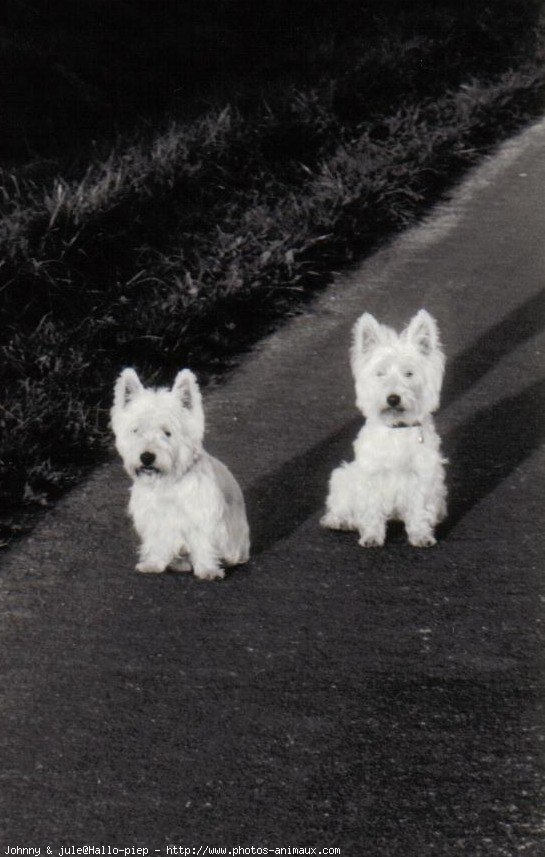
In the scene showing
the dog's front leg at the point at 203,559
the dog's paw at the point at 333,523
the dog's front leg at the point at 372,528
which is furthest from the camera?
the dog's paw at the point at 333,523

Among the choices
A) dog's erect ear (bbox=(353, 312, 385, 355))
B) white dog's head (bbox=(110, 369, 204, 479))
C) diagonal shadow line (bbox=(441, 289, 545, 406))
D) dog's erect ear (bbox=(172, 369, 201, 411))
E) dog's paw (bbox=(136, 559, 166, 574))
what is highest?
dog's erect ear (bbox=(353, 312, 385, 355))

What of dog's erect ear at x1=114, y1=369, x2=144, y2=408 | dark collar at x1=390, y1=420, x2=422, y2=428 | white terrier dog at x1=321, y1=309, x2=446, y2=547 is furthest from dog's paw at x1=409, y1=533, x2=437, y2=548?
dog's erect ear at x1=114, y1=369, x2=144, y2=408

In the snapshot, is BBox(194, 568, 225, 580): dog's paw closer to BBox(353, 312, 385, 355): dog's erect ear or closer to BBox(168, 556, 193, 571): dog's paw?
BBox(168, 556, 193, 571): dog's paw

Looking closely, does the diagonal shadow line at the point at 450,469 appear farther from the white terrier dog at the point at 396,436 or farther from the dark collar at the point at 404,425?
the dark collar at the point at 404,425

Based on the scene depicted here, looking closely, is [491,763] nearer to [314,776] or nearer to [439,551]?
[314,776]

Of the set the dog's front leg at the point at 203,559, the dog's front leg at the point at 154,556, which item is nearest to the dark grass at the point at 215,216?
the dog's front leg at the point at 154,556
